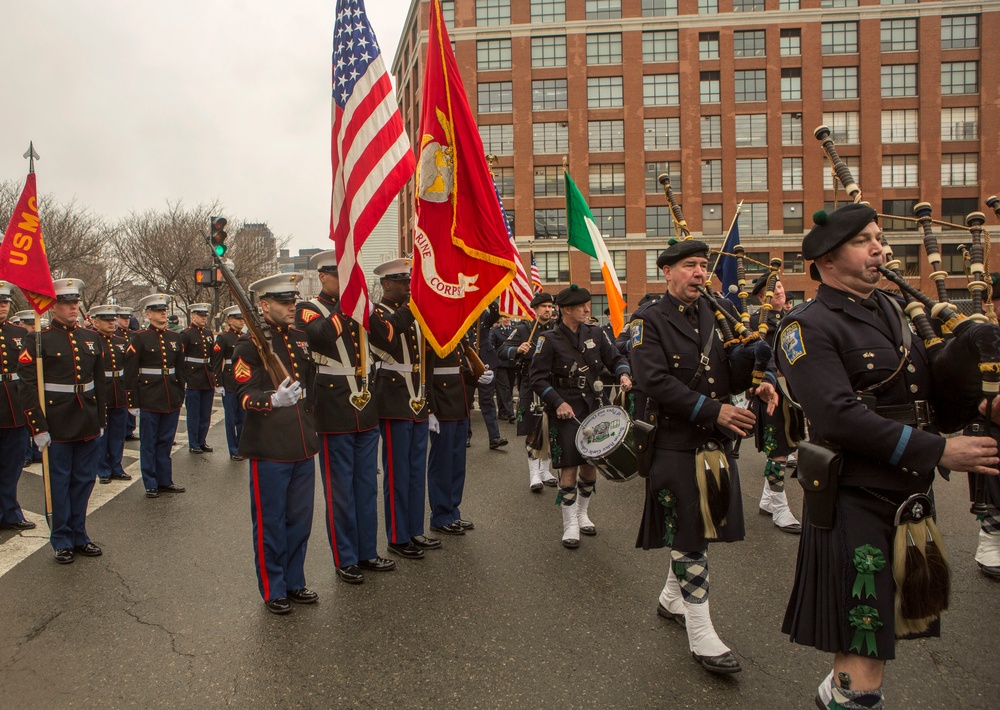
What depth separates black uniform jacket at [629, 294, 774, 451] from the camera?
4086 mm

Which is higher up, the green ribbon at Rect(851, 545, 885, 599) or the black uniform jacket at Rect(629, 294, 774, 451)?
the black uniform jacket at Rect(629, 294, 774, 451)

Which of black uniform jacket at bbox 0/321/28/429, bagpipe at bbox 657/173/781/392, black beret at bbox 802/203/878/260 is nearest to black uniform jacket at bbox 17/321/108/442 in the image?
black uniform jacket at bbox 0/321/28/429

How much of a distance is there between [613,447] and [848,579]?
263 cm

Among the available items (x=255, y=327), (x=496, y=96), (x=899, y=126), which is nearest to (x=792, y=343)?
(x=255, y=327)

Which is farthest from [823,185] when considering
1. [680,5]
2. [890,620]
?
[890,620]

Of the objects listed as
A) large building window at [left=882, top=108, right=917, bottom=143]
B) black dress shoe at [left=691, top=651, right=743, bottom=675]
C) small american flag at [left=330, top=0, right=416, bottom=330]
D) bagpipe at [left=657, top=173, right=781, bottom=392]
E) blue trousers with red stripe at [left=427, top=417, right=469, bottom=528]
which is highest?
large building window at [left=882, top=108, right=917, bottom=143]

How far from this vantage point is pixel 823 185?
5288 centimetres

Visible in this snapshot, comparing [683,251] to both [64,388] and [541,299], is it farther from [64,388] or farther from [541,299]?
[64,388]

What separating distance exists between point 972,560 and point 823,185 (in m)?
53.2

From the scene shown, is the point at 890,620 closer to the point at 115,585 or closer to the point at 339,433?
the point at 339,433

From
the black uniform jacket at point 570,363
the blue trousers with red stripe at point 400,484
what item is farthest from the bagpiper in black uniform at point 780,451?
the blue trousers with red stripe at point 400,484

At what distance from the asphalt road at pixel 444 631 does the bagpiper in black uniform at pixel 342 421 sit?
Answer: 233 millimetres

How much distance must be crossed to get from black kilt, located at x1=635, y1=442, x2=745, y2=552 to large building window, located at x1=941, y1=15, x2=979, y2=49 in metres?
61.7

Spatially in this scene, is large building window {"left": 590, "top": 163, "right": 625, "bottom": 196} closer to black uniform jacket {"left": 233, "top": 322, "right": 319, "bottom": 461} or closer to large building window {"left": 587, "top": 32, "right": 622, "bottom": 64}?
large building window {"left": 587, "top": 32, "right": 622, "bottom": 64}
